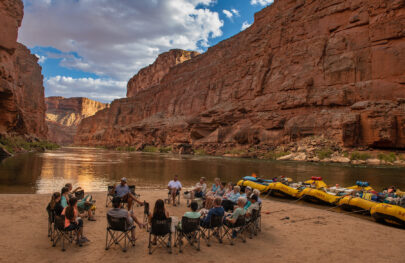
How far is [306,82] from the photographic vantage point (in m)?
49.8

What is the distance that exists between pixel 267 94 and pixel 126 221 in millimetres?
53144

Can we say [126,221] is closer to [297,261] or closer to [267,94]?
[297,261]

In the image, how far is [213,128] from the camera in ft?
215

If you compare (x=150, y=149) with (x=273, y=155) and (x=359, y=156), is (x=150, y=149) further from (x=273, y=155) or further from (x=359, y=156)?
(x=359, y=156)

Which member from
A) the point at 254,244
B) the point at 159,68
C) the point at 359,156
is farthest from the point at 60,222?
the point at 159,68

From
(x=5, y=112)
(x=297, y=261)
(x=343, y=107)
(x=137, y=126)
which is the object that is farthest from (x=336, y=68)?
(x=137, y=126)

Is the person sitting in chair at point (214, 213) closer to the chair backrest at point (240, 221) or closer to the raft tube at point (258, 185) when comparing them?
the chair backrest at point (240, 221)

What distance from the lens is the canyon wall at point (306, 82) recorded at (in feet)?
129

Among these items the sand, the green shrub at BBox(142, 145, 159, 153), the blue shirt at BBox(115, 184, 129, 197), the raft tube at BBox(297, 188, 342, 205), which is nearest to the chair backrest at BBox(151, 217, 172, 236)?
the sand

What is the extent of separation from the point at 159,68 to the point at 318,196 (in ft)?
444

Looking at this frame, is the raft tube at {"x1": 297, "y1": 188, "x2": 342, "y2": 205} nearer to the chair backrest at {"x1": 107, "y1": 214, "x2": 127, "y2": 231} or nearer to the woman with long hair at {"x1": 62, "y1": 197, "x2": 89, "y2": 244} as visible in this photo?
the chair backrest at {"x1": 107, "y1": 214, "x2": 127, "y2": 231}

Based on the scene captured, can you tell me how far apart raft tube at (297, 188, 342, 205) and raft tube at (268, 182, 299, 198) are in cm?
30

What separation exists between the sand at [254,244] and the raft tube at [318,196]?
9.06 feet

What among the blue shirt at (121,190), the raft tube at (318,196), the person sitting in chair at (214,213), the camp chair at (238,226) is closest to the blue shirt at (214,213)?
the person sitting in chair at (214,213)
